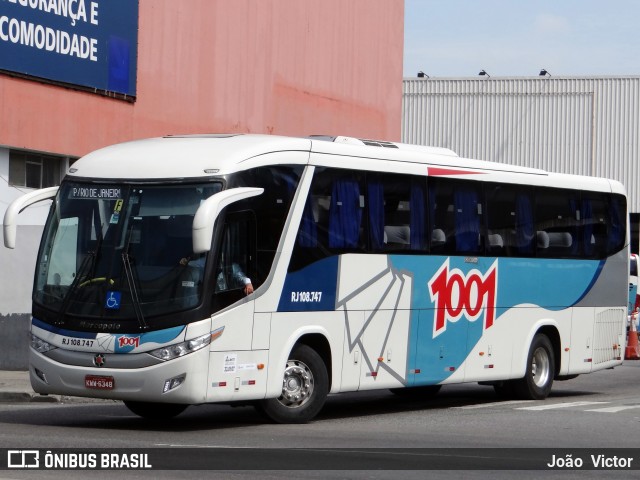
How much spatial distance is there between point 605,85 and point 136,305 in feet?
148

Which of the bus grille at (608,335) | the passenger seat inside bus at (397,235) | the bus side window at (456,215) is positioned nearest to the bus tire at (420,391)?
the bus grille at (608,335)

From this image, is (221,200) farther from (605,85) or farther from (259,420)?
Result: (605,85)

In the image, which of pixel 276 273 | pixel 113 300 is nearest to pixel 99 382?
pixel 113 300

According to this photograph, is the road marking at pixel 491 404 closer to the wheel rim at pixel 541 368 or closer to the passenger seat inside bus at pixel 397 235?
the wheel rim at pixel 541 368

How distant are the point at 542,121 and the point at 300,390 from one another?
43.3m

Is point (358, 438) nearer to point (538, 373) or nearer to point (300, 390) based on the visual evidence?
point (300, 390)

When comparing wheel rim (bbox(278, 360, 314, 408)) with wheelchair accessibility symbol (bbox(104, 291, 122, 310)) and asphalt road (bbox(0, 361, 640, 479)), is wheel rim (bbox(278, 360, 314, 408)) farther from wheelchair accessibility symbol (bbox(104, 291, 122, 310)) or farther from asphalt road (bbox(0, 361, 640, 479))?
wheelchair accessibility symbol (bbox(104, 291, 122, 310))

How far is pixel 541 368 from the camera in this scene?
68.1ft

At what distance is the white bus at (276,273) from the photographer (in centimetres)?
1455

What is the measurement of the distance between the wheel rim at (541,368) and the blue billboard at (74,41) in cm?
1075

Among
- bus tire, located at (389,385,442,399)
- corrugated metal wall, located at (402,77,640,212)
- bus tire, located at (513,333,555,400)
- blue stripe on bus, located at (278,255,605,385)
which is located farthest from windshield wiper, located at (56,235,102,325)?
corrugated metal wall, located at (402,77,640,212)

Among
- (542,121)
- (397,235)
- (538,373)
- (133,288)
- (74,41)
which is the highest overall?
(542,121)

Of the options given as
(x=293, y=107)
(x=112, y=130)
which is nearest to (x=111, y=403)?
(x=112, y=130)

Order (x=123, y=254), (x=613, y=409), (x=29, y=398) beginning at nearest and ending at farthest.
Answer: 1. (x=123, y=254)
2. (x=613, y=409)
3. (x=29, y=398)
